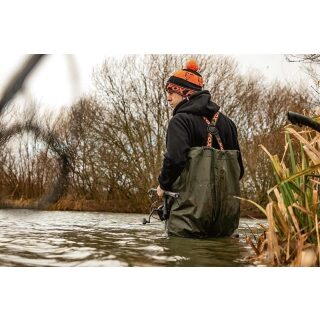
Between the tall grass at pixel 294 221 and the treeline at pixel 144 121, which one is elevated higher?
the treeline at pixel 144 121

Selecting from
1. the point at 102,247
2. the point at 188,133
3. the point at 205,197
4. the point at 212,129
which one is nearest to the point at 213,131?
the point at 212,129

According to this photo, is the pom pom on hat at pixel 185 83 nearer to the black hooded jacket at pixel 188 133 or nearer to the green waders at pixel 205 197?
the black hooded jacket at pixel 188 133

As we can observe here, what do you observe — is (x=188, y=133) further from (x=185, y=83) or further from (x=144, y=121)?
(x=144, y=121)

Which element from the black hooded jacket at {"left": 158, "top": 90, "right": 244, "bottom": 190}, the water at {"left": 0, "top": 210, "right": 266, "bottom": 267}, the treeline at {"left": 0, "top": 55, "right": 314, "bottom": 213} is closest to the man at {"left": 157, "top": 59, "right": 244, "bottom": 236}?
the black hooded jacket at {"left": 158, "top": 90, "right": 244, "bottom": 190}

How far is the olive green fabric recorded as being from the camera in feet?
8.45

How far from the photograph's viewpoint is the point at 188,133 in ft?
8.69

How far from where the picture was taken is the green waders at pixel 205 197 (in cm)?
257

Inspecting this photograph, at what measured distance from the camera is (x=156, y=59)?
358cm

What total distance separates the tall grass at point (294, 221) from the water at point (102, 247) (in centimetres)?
14

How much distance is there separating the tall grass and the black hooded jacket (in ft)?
2.33

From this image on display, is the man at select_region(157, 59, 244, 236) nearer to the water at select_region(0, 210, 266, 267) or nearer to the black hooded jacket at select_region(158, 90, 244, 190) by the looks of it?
the black hooded jacket at select_region(158, 90, 244, 190)

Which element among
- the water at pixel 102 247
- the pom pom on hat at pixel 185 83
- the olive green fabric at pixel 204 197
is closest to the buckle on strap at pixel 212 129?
the olive green fabric at pixel 204 197
